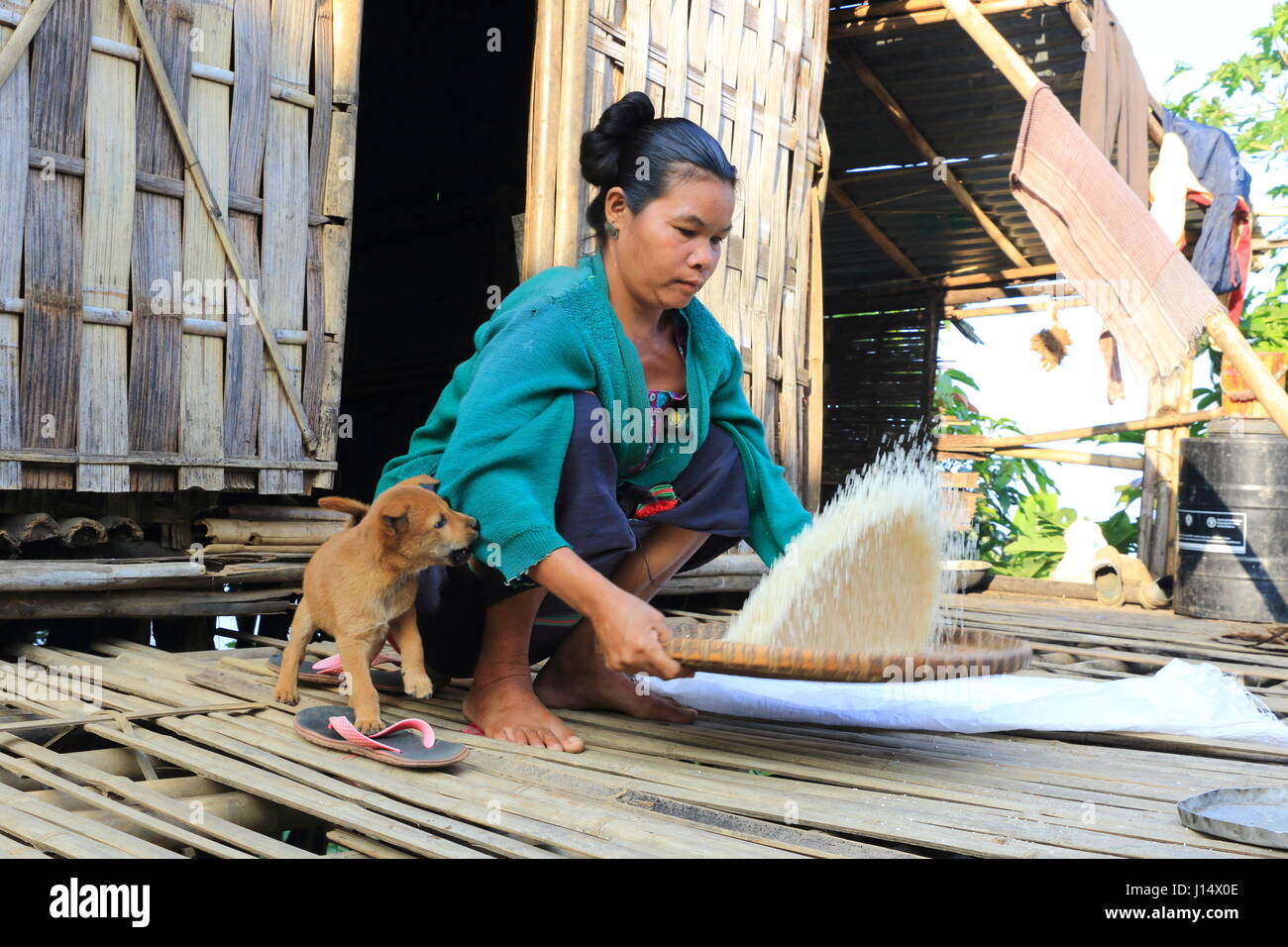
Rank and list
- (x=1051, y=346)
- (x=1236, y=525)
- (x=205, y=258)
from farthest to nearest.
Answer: (x=1051, y=346) → (x=1236, y=525) → (x=205, y=258)

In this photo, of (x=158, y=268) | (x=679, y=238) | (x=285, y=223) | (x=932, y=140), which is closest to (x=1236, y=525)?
(x=932, y=140)

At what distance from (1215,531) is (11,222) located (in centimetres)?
525

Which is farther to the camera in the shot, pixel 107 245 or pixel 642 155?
pixel 107 245

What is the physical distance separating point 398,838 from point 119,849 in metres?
0.35

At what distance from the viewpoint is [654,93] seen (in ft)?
14.3

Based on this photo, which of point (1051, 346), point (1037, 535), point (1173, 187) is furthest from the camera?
point (1037, 535)

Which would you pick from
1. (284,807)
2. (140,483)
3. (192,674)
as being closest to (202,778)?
(284,807)

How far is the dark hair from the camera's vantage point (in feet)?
7.52

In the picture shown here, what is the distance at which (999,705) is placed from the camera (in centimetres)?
263

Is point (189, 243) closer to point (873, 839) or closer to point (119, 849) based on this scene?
point (119, 849)

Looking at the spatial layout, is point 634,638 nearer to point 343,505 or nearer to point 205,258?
point 343,505

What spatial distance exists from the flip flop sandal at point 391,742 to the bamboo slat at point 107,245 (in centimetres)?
135

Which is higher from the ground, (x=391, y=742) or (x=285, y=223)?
(x=285, y=223)

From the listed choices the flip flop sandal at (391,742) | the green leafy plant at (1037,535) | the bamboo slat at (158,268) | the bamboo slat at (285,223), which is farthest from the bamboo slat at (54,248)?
the green leafy plant at (1037,535)
